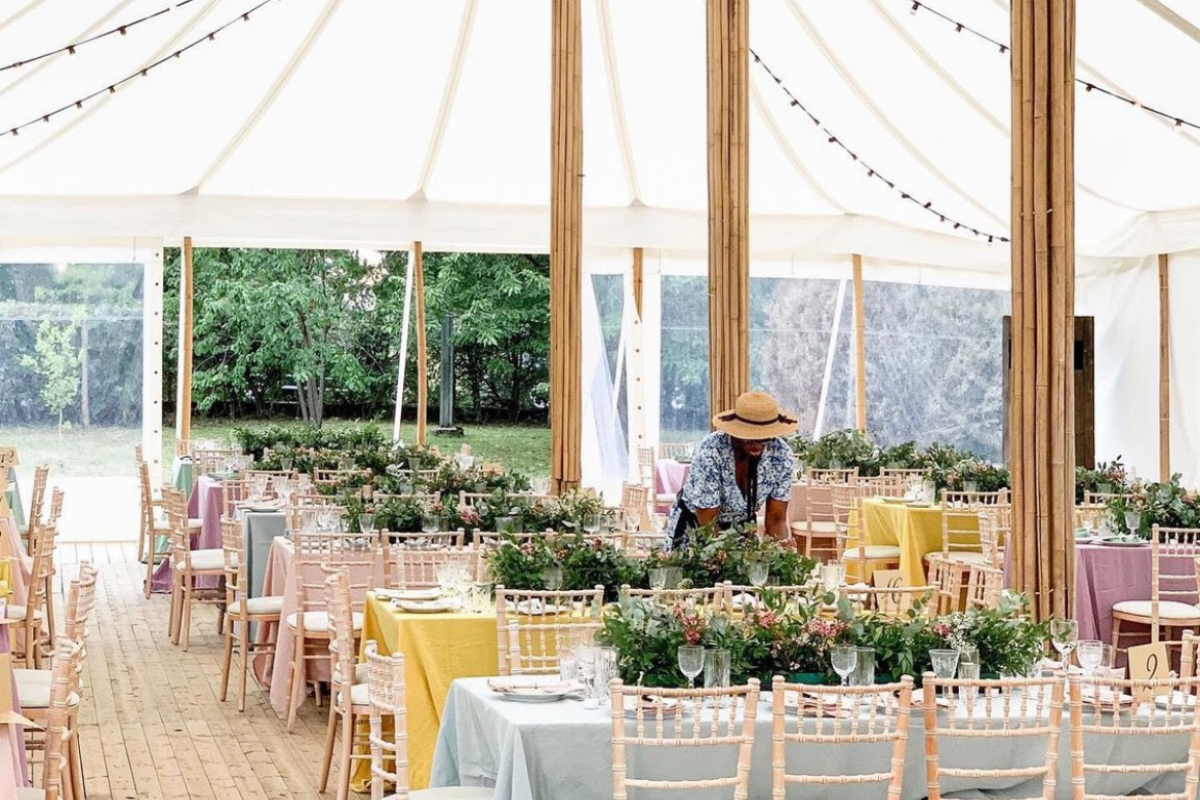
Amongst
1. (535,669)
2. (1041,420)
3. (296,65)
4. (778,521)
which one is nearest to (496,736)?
(535,669)

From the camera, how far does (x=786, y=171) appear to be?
1541 centimetres

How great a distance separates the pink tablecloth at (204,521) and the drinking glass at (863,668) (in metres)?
6.92

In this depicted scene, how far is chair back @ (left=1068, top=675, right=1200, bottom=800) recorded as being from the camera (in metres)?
4.48

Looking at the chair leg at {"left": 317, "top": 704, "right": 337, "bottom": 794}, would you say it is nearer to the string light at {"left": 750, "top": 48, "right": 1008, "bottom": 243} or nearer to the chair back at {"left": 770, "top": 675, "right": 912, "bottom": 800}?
the chair back at {"left": 770, "top": 675, "right": 912, "bottom": 800}

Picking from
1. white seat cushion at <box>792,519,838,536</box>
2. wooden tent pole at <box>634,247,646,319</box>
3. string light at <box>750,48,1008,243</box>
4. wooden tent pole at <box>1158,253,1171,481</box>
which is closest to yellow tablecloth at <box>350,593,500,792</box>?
white seat cushion at <box>792,519,838,536</box>

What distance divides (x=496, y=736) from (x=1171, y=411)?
1069 centimetres

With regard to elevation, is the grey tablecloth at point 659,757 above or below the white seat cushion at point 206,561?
below

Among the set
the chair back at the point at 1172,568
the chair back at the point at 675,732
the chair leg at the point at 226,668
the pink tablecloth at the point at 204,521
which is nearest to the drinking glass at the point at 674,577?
the chair back at the point at 675,732

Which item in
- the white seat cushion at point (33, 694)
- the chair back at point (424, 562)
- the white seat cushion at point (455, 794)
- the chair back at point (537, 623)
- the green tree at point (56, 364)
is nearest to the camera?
the white seat cushion at point (455, 794)

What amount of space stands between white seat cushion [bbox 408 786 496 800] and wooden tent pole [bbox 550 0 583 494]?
5184mm

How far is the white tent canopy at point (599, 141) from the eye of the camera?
476 inches

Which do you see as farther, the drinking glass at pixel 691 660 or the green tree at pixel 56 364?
the green tree at pixel 56 364

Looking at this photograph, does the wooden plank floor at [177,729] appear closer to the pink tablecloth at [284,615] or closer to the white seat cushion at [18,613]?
the pink tablecloth at [284,615]

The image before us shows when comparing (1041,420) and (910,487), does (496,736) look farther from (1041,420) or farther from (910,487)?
(910,487)
